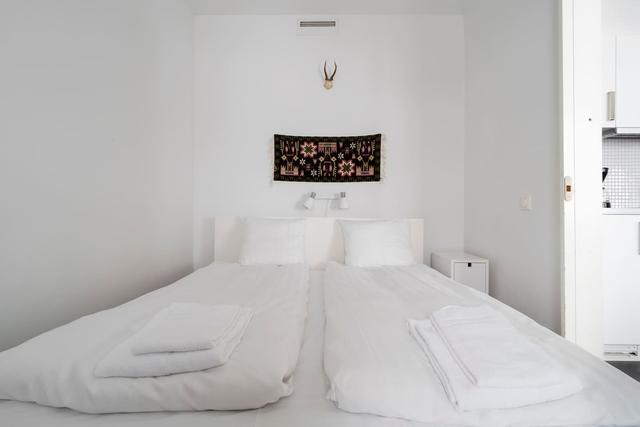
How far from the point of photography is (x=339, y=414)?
0.65 metres

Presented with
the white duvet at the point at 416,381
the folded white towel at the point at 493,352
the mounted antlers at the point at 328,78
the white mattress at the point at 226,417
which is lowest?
the white mattress at the point at 226,417

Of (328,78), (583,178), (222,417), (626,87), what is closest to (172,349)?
(222,417)

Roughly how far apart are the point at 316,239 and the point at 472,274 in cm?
130

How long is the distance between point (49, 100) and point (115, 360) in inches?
51.4

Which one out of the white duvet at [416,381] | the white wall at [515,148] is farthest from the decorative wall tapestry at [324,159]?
the white duvet at [416,381]

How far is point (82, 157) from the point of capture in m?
1.46

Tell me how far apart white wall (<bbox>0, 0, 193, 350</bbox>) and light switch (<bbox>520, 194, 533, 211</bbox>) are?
8.41ft

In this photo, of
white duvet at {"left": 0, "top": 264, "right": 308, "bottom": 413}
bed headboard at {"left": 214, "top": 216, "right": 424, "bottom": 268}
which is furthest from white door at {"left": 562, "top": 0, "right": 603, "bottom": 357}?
white duvet at {"left": 0, "top": 264, "right": 308, "bottom": 413}

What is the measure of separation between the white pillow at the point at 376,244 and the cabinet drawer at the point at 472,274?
1.17ft

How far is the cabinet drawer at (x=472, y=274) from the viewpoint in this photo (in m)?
2.18

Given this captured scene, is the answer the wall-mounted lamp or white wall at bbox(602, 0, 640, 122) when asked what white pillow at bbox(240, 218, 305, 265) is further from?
white wall at bbox(602, 0, 640, 122)

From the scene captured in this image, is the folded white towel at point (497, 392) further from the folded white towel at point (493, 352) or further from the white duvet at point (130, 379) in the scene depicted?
the white duvet at point (130, 379)

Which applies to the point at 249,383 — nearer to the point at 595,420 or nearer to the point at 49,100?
the point at 595,420

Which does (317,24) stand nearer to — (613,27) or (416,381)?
(613,27)
